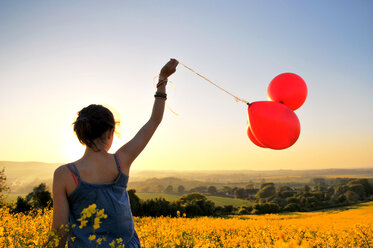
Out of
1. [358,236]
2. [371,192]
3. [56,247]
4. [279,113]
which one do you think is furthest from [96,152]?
[371,192]

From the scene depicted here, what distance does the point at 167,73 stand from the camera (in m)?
2.15

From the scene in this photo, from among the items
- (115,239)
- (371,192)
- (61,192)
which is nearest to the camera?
(61,192)

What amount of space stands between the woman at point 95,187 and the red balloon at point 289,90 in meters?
2.91

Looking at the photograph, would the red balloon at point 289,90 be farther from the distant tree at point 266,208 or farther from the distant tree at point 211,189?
the distant tree at point 211,189

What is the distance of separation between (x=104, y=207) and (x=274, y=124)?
2.54 metres

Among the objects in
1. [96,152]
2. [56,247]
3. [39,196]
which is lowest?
[39,196]

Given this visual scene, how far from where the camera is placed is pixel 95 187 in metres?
1.62

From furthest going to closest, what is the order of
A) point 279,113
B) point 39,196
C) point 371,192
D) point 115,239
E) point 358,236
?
point 371,192 → point 39,196 → point 358,236 → point 279,113 → point 115,239

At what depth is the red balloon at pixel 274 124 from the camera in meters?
3.53

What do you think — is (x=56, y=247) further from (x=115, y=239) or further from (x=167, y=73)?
(x=167, y=73)

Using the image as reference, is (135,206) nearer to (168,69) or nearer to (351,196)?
(168,69)

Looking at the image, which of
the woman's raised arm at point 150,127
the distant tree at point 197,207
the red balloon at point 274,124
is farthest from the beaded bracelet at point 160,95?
the distant tree at point 197,207

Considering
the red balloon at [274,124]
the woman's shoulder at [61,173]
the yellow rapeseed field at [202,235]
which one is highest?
the red balloon at [274,124]

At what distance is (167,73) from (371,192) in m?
52.8
